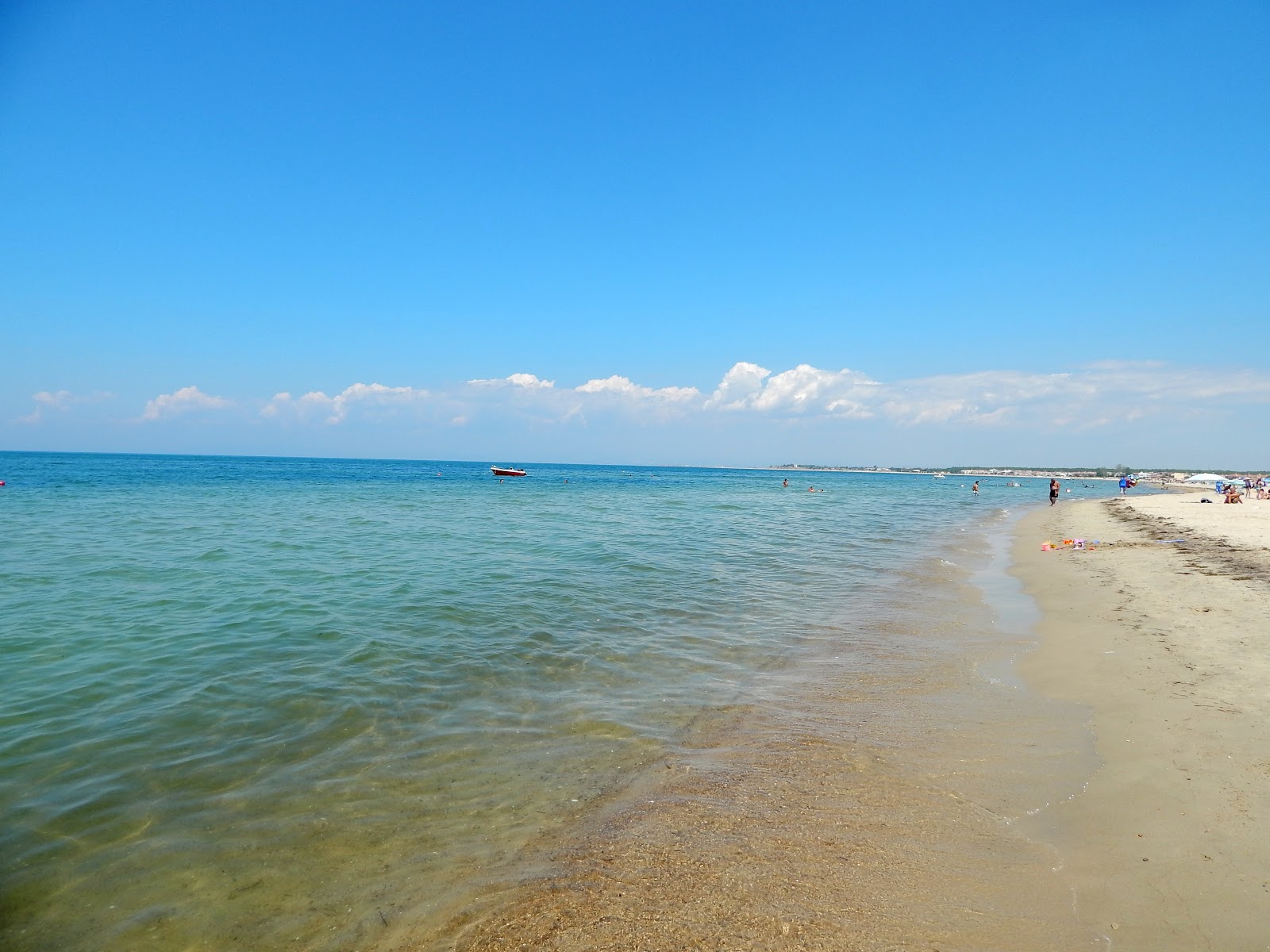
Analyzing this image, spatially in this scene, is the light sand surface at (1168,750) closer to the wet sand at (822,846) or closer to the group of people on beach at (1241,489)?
the wet sand at (822,846)

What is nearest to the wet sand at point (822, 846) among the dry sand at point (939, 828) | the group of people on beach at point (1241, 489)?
the dry sand at point (939, 828)

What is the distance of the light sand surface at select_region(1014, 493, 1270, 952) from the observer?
4059 mm

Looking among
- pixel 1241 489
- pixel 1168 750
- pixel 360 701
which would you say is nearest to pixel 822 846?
pixel 1168 750

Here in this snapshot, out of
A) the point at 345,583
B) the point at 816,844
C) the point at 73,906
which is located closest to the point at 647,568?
the point at 345,583

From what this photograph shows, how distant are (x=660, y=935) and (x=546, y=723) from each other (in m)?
3.71

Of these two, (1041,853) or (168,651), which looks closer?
(1041,853)

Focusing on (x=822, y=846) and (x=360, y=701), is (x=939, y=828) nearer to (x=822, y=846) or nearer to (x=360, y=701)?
(x=822, y=846)

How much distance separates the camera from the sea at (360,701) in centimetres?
449

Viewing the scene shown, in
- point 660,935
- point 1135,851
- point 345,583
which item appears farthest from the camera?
point 345,583

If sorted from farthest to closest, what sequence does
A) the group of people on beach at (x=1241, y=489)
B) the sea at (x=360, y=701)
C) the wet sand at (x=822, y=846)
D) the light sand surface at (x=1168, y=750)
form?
the group of people on beach at (x=1241, y=489)
the sea at (x=360, y=701)
the light sand surface at (x=1168, y=750)
the wet sand at (x=822, y=846)

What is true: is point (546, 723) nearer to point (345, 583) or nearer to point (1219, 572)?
point (345, 583)

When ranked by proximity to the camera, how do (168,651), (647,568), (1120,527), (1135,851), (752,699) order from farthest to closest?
1. (1120,527)
2. (647,568)
3. (168,651)
4. (752,699)
5. (1135,851)

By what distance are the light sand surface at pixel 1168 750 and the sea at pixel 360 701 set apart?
1.20m

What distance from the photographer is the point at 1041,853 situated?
468 cm
